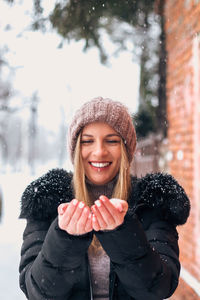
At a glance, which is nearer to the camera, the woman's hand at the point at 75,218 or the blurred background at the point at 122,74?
the woman's hand at the point at 75,218

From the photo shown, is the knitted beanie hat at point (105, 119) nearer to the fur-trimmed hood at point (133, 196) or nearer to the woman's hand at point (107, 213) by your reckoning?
the fur-trimmed hood at point (133, 196)

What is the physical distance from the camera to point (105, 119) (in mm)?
1189

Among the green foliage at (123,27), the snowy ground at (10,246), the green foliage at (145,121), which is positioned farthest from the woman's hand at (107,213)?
the green foliage at (145,121)

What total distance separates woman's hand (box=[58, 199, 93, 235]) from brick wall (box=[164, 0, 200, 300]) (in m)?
1.52

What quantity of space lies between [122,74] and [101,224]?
3.10 m

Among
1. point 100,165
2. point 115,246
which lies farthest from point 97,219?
point 100,165

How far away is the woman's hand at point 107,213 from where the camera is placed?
0.77 m

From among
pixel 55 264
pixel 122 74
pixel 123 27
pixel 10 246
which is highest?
pixel 123 27

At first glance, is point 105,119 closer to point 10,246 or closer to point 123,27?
point 123,27

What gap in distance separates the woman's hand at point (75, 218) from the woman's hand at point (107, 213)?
0.7 inches

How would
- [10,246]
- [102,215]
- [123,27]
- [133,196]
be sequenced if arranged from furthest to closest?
[10,246]
[123,27]
[133,196]
[102,215]

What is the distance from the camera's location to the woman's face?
1.16m

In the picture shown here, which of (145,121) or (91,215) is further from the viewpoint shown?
(145,121)

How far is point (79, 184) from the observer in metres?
1.19
